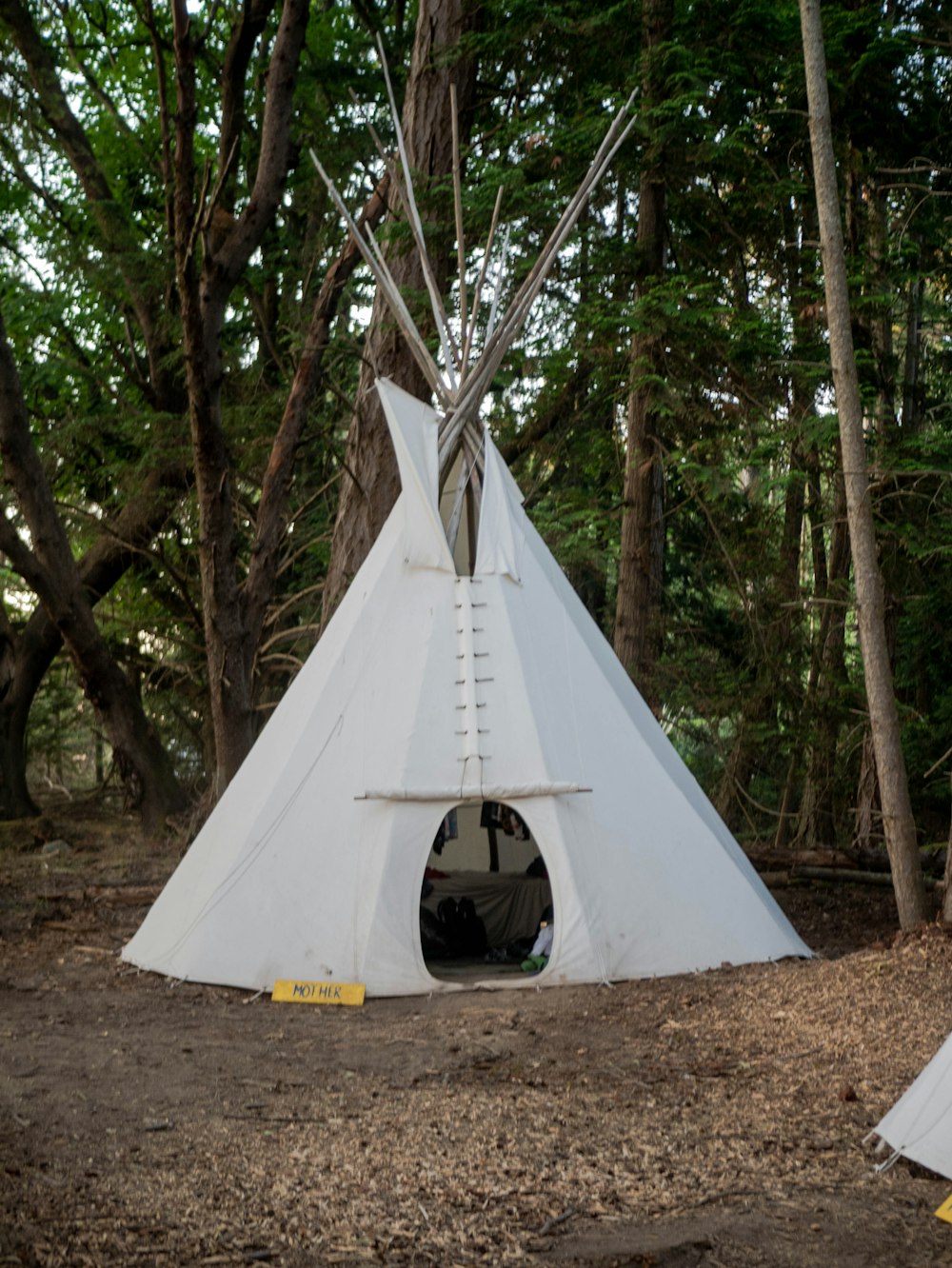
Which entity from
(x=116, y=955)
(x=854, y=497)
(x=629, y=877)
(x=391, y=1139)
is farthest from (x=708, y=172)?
(x=391, y=1139)

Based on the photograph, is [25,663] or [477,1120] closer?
[477,1120]

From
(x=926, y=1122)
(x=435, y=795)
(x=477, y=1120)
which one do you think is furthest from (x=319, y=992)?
(x=926, y=1122)

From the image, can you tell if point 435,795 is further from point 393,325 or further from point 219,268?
point 393,325

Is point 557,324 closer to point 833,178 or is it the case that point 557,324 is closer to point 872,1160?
point 833,178

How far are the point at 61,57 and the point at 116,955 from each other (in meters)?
11.1

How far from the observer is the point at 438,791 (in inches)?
265

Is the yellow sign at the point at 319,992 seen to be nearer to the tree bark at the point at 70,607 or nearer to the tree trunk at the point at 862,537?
the tree trunk at the point at 862,537

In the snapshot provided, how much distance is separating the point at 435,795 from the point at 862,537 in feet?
8.83

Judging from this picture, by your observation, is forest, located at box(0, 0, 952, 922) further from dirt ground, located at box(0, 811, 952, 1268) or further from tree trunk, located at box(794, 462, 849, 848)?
dirt ground, located at box(0, 811, 952, 1268)

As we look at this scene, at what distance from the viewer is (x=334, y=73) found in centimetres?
1105

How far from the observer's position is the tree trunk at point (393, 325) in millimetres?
9359

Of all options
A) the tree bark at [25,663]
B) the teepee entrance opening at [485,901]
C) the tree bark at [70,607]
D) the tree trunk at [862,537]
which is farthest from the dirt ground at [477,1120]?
the tree bark at [25,663]

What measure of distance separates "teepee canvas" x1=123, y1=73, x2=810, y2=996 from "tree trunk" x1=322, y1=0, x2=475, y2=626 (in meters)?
1.49

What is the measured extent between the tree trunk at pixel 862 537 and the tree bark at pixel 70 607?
7220 mm
